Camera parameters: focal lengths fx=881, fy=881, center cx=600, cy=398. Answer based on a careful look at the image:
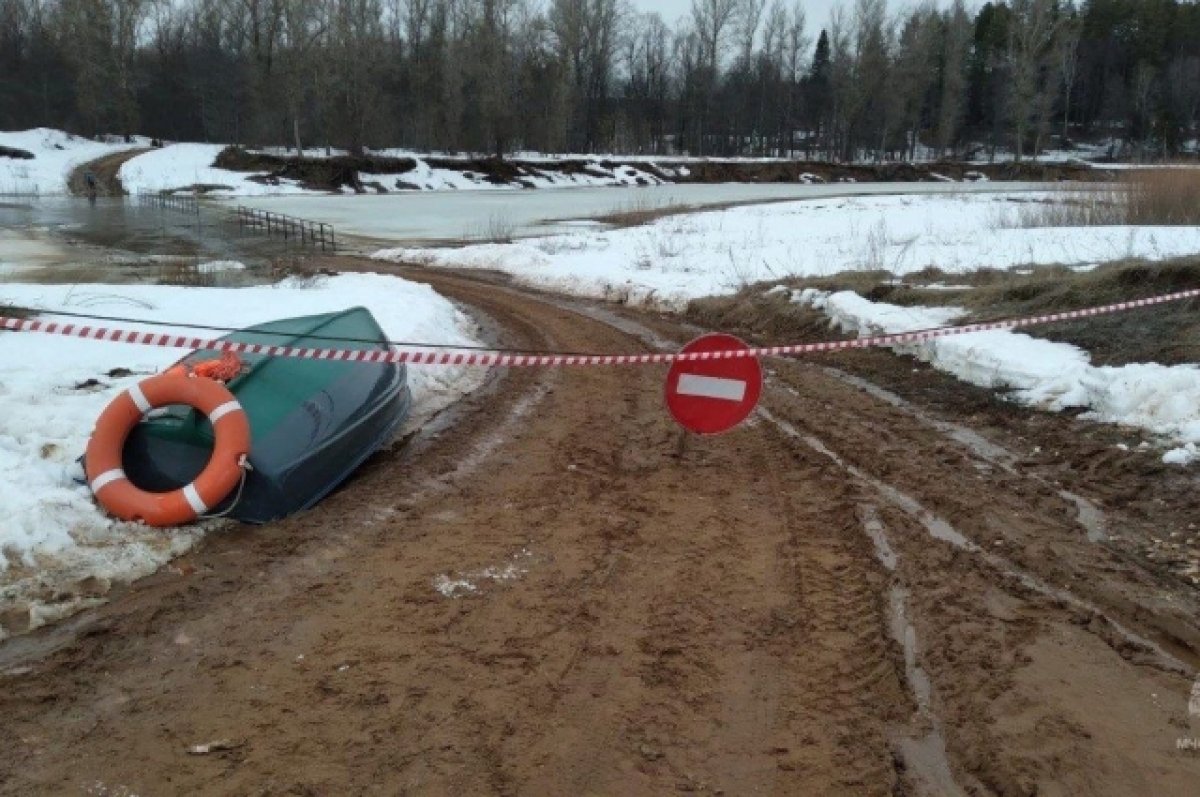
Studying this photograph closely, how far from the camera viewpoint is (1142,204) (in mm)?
19562

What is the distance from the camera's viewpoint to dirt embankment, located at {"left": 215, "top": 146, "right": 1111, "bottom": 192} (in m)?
63.3

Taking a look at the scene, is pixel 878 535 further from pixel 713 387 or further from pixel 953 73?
pixel 953 73

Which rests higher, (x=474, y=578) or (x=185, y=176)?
(x=185, y=176)

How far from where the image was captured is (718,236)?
2698cm

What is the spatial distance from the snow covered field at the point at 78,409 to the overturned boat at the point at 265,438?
11.0 inches

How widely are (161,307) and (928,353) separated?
10.0 metres

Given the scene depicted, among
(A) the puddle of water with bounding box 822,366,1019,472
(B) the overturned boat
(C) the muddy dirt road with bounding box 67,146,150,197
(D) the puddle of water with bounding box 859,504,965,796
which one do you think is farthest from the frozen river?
(D) the puddle of water with bounding box 859,504,965,796


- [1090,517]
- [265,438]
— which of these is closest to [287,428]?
[265,438]

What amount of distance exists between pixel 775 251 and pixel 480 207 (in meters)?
27.8

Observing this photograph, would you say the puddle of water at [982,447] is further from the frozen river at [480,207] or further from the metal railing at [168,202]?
the metal railing at [168,202]

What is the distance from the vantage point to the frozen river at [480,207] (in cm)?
3425

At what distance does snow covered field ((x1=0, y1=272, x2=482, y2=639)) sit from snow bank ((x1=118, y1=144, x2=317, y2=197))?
4669cm

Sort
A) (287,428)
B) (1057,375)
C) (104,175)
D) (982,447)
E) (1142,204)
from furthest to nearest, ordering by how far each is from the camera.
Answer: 1. (104,175)
2. (1142,204)
3. (1057,375)
4. (982,447)
5. (287,428)

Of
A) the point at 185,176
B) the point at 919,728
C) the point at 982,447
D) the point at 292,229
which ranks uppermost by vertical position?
the point at 185,176
